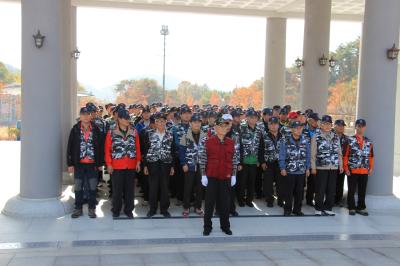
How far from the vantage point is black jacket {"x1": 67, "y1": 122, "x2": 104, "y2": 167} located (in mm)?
8387

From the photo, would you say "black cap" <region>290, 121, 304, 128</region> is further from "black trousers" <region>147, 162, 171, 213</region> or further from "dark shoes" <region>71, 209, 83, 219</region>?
"dark shoes" <region>71, 209, 83, 219</region>

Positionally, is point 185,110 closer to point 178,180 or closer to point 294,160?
point 178,180

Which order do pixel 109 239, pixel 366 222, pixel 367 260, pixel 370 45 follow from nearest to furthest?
1. pixel 367 260
2. pixel 109 239
3. pixel 366 222
4. pixel 370 45

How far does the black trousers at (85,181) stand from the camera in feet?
27.9

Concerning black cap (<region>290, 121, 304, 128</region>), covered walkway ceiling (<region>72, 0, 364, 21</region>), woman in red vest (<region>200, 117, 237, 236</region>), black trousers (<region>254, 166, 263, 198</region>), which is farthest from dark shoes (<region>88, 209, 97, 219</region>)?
covered walkway ceiling (<region>72, 0, 364, 21</region>)

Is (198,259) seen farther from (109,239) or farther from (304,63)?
(304,63)

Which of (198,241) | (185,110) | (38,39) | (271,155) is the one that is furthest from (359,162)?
(38,39)

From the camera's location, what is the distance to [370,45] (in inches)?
393

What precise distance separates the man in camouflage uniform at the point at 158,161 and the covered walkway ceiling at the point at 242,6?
11330mm

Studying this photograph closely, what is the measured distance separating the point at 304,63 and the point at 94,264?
11392mm

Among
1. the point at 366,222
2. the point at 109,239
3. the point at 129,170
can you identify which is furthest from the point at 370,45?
the point at 109,239

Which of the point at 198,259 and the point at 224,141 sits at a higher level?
the point at 224,141

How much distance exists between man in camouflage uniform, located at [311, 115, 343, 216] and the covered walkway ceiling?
423 inches

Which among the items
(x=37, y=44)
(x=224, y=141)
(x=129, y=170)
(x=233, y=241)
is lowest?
(x=233, y=241)
